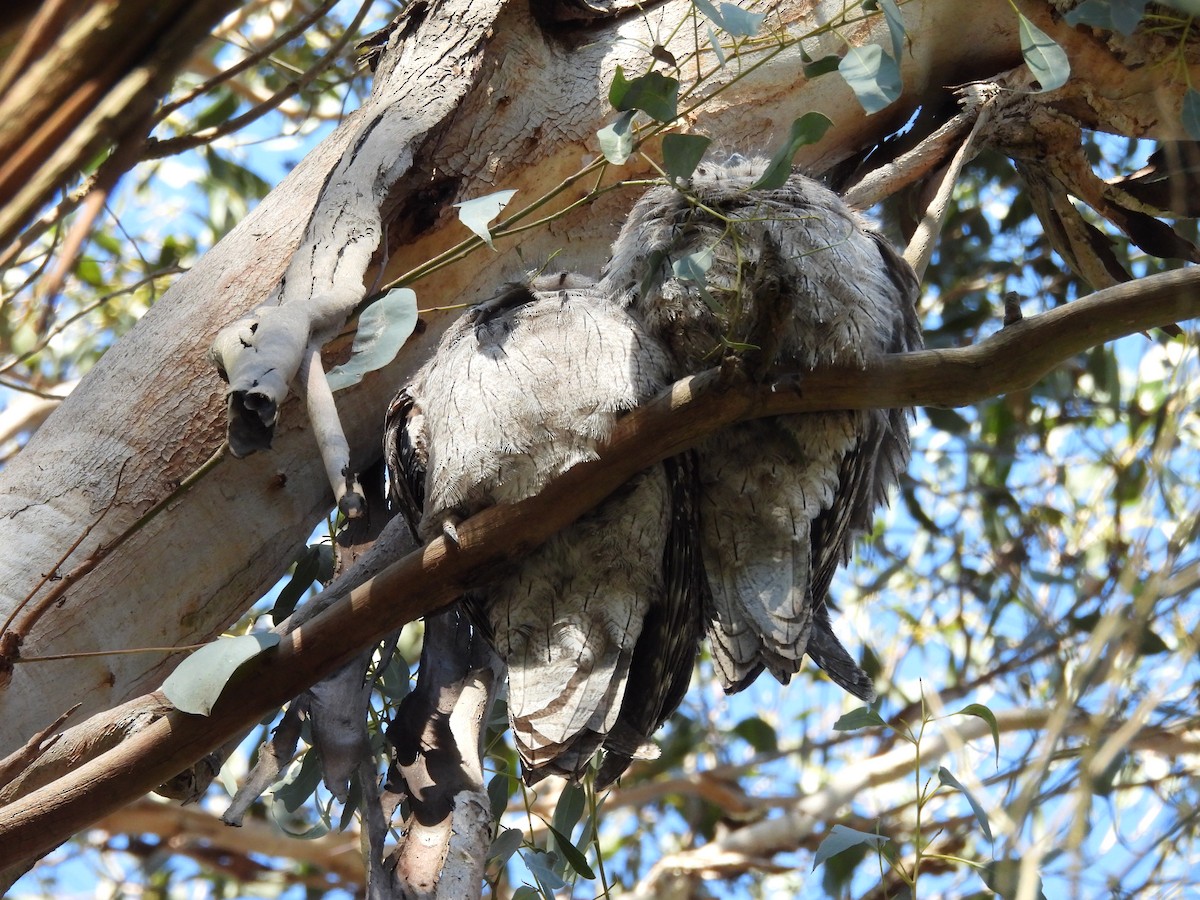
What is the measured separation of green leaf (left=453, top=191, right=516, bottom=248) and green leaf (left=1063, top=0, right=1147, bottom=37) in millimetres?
886

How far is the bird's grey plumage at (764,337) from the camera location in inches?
66.7

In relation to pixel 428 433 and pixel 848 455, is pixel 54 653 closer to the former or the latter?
pixel 428 433

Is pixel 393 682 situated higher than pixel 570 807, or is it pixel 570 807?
pixel 393 682

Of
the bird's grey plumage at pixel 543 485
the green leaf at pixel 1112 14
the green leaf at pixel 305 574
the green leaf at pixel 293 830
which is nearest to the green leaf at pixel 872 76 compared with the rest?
the green leaf at pixel 1112 14

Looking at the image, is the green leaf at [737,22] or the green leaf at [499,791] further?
the green leaf at [499,791]

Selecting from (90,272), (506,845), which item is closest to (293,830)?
(506,845)

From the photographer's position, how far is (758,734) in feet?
14.3

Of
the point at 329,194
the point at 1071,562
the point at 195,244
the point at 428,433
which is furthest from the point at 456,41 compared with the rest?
the point at 195,244

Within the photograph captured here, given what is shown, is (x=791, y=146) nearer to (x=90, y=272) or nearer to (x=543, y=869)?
(x=543, y=869)

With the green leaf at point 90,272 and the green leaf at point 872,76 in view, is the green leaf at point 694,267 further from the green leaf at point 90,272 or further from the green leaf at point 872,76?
the green leaf at point 90,272

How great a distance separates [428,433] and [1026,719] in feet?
→ 8.51

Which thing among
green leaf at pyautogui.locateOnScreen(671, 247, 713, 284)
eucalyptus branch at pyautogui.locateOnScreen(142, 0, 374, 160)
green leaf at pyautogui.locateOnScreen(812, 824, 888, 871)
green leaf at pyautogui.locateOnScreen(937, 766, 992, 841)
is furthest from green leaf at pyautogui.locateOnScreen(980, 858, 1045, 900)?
eucalyptus branch at pyautogui.locateOnScreen(142, 0, 374, 160)

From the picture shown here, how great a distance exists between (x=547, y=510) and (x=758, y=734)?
2.97m

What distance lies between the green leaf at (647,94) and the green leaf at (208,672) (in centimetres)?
86
